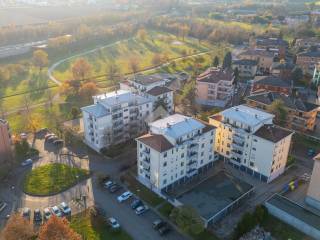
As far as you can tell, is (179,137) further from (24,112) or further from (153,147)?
(24,112)

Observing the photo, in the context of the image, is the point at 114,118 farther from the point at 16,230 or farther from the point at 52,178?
the point at 16,230

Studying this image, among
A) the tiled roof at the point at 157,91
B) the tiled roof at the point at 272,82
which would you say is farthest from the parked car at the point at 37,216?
the tiled roof at the point at 272,82

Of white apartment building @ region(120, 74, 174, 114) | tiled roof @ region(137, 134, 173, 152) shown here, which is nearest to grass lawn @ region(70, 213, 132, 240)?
tiled roof @ region(137, 134, 173, 152)

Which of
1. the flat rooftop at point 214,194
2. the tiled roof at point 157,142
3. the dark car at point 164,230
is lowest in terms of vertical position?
the dark car at point 164,230

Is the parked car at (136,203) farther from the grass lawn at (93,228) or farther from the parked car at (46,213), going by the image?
the parked car at (46,213)

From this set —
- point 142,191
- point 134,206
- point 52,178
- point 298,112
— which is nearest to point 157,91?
point 142,191

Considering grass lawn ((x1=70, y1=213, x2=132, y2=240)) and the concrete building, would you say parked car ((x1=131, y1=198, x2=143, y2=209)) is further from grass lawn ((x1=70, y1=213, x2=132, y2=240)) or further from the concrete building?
the concrete building

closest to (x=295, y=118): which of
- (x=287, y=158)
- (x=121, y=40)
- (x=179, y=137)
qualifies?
(x=287, y=158)
